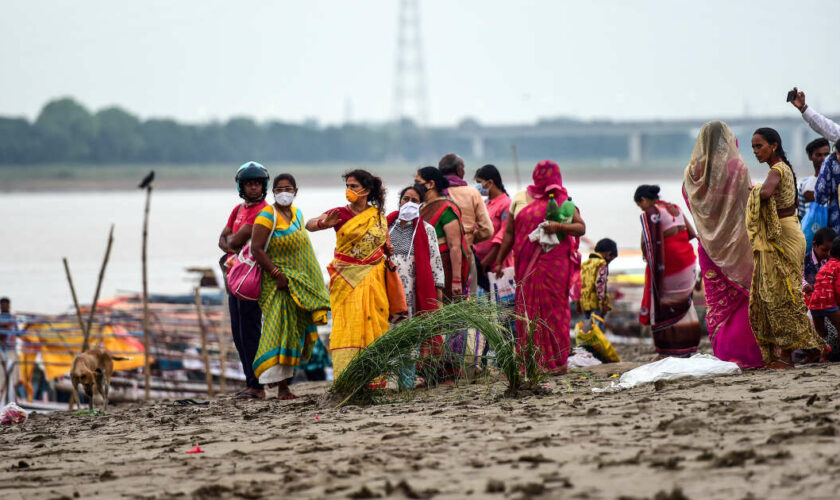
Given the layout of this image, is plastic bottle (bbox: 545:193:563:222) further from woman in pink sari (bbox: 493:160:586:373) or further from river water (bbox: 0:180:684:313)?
river water (bbox: 0:180:684:313)

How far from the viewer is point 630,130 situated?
87.8 m

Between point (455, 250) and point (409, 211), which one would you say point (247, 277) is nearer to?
point (409, 211)

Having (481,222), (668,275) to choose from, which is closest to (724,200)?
(668,275)

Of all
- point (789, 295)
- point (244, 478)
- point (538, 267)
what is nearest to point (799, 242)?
point (789, 295)

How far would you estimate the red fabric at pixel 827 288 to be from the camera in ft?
21.7

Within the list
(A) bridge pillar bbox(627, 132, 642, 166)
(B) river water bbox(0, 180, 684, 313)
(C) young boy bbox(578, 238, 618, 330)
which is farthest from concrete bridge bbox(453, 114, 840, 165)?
(C) young boy bbox(578, 238, 618, 330)

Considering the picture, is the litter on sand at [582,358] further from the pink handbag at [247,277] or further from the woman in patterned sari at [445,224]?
the pink handbag at [247,277]

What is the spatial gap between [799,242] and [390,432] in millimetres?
2885

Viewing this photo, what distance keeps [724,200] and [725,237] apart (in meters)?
0.23

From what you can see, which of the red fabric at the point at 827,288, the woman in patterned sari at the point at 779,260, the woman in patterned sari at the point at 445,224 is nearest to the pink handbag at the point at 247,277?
the woman in patterned sari at the point at 445,224

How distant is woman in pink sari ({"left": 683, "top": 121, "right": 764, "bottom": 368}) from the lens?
263 inches

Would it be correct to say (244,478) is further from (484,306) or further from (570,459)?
(484,306)

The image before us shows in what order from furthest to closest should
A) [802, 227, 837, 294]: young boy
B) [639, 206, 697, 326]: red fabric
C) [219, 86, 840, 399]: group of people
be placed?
[639, 206, 697, 326]: red fabric
[802, 227, 837, 294]: young boy
[219, 86, 840, 399]: group of people

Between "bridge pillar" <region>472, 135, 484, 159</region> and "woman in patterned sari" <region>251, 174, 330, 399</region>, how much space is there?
3341 inches
